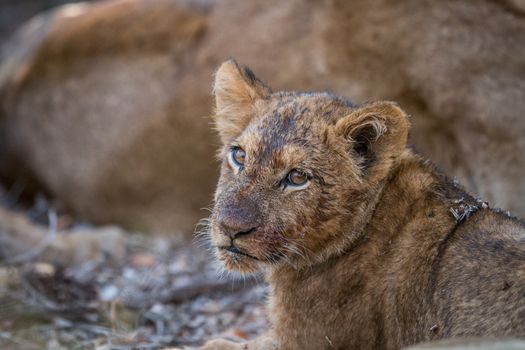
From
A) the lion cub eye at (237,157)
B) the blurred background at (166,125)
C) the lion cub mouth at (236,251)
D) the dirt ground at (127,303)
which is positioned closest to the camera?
the lion cub mouth at (236,251)

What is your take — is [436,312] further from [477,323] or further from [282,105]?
[282,105]

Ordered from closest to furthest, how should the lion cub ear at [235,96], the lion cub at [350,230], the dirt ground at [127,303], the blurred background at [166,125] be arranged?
the lion cub at [350,230] < the lion cub ear at [235,96] < the dirt ground at [127,303] < the blurred background at [166,125]

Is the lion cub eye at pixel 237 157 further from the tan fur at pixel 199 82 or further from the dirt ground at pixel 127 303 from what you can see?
the tan fur at pixel 199 82

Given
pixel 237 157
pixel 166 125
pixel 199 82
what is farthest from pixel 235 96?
pixel 166 125

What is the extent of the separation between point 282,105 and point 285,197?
79cm

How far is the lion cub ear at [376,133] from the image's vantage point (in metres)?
5.02

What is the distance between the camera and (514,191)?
25.2ft

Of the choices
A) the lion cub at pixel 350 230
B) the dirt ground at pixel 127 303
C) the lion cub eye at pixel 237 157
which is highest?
the lion cub eye at pixel 237 157

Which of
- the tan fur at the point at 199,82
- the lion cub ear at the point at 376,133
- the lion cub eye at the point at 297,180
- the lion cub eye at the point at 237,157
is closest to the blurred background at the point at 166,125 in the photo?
the tan fur at the point at 199,82

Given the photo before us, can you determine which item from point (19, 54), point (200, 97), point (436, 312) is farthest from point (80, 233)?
point (436, 312)

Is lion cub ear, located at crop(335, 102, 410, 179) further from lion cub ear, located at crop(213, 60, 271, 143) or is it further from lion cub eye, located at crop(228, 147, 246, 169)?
lion cub ear, located at crop(213, 60, 271, 143)

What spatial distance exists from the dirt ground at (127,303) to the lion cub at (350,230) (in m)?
0.78

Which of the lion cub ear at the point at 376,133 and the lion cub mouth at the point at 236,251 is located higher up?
the lion cub ear at the point at 376,133

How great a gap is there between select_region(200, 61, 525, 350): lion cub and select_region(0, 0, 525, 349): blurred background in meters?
1.72
